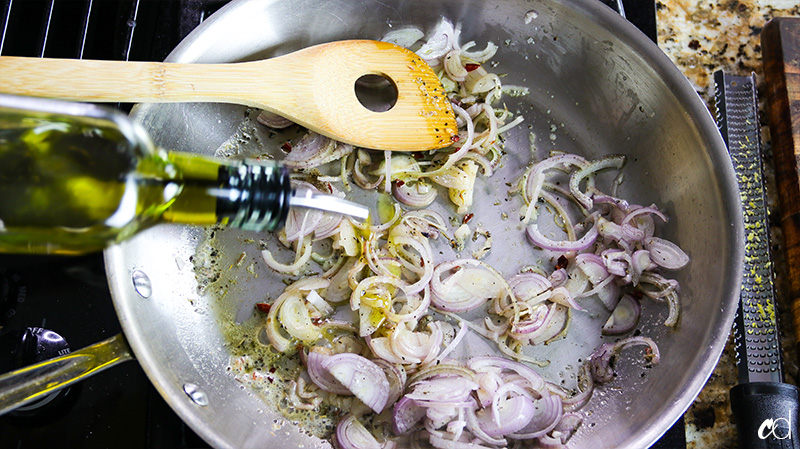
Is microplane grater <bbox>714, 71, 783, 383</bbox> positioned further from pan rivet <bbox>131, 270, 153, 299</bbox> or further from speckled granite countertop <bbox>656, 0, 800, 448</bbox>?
pan rivet <bbox>131, 270, 153, 299</bbox>

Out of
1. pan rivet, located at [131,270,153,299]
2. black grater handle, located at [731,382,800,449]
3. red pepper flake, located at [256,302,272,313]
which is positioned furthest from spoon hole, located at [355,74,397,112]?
black grater handle, located at [731,382,800,449]

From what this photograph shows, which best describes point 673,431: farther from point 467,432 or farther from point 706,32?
point 706,32

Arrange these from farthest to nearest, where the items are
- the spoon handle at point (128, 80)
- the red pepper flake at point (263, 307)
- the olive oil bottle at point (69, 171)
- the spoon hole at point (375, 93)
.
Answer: the spoon hole at point (375, 93) < the red pepper flake at point (263, 307) < the spoon handle at point (128, 80) < the olive oil bottle at point (69, 171)

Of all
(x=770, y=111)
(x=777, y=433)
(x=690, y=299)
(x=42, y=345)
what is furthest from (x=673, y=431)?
(x=42, y=345)

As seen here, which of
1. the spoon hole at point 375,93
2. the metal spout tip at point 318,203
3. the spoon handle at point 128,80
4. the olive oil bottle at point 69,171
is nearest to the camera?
the olive oil bottle at point 69,171

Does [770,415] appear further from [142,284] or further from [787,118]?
[142,284]

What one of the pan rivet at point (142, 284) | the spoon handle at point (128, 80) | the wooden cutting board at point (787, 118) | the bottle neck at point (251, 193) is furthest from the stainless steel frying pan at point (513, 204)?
the bottle neck at point (251, 193)

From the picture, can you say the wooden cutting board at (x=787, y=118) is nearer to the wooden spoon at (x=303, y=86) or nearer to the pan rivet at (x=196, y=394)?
the wooden spoon at (x=303, y=86)
